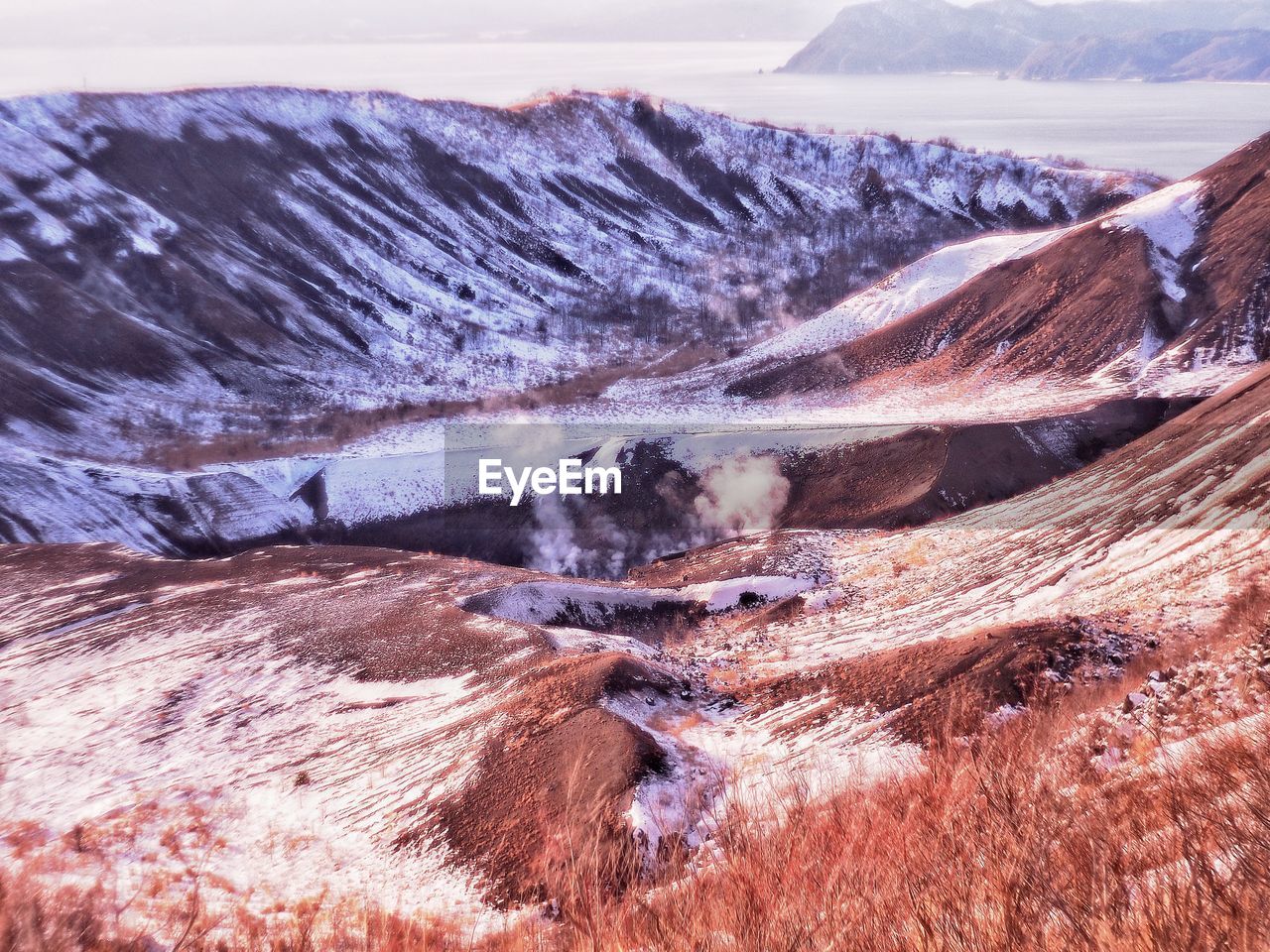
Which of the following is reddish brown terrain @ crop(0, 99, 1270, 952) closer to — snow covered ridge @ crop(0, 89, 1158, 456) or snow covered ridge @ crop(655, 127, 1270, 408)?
snow covered ridge @ crop(655, 127, 1270, 408)

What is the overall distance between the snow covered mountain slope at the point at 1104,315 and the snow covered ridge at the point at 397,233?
13446 mm

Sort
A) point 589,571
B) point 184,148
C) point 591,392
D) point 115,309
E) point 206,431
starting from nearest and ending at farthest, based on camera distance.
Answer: point 589,571, point 206,431, point 115,309, point 591,392, point 184,148

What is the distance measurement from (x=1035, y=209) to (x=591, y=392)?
4612 centimetres

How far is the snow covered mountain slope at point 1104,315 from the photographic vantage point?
76.6ft

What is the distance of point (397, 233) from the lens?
4494 cm

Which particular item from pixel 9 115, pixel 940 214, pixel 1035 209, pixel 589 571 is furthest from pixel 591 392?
pixel 1035 209

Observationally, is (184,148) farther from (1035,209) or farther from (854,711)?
(1035,209)

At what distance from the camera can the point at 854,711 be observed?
9.12 meters

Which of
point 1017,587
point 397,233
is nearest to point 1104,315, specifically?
point 1017,587

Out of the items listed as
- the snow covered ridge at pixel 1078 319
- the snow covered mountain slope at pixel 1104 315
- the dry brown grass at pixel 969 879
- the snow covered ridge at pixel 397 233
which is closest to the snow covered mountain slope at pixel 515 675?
the dry brown grass at pixel 969 879

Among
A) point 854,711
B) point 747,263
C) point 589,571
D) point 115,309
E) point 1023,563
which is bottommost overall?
point 589,571

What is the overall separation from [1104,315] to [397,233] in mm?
36100

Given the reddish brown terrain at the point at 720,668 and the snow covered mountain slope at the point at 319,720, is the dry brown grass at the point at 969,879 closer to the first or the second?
the reddish brown terrain at the point at 720,668

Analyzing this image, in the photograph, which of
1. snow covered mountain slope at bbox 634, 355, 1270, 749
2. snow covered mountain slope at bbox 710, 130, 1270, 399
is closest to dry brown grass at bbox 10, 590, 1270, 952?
snow covered mountain slope at bbox 634, 355, 1270, 749
